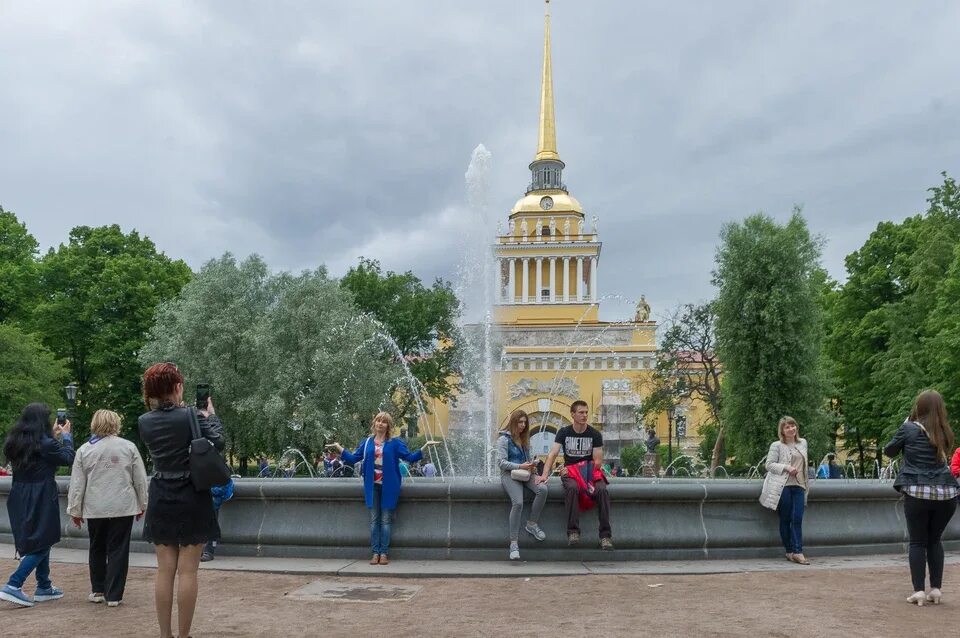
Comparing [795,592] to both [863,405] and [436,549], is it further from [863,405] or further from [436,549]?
[863,405]

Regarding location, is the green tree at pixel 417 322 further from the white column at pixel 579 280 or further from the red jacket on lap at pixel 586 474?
the red jacket on lap at pixel 586 474

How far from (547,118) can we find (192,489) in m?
70.4

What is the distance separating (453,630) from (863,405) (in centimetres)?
3370

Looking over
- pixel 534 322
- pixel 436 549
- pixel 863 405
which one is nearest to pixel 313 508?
pixel 436 549

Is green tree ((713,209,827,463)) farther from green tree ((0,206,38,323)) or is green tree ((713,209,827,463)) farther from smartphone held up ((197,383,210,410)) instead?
green tree ((0,206,38,323))

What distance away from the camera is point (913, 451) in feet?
23.1

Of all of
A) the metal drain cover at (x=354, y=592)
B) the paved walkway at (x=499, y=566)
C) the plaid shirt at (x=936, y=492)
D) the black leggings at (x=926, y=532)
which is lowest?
the metal drain cover at (x=354, y=592)

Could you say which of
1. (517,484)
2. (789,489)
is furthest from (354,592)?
(789,489)

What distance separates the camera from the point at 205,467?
17.4ft

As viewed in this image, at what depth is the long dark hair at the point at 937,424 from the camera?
22.8 ft

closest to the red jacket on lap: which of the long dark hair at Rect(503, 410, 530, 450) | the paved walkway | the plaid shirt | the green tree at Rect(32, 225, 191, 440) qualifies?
the long dark hair at Rect(503, 410, 530, 450)

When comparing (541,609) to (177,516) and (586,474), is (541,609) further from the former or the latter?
(177,516)

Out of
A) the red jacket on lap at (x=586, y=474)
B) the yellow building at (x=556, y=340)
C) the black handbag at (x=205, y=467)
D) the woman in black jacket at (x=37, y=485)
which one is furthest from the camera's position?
the yellow building at (x=556, y=340)

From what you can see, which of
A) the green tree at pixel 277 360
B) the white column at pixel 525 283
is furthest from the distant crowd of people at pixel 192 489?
the white column at pixel 525 283
